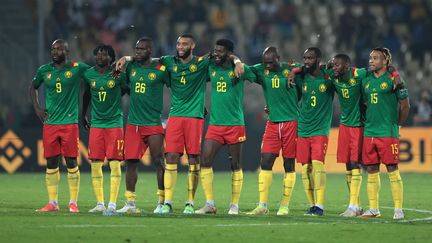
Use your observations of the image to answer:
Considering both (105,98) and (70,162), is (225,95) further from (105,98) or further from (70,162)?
(70,162)

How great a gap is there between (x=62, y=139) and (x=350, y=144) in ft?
13.0

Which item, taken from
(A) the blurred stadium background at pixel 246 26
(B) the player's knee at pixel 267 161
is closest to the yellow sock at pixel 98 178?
(B) the player's knee at pixel 267 161

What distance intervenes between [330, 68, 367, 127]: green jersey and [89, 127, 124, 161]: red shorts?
3.02m

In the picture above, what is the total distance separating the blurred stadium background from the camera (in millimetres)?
29547

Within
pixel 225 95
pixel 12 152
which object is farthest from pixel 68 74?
pixel 12 152

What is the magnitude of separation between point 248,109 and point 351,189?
1227 cm

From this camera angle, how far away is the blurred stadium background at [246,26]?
96.9ft

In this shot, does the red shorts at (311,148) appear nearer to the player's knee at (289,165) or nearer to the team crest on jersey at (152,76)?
the player's knee at (289,165)

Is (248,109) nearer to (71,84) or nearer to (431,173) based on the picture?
(431,173)

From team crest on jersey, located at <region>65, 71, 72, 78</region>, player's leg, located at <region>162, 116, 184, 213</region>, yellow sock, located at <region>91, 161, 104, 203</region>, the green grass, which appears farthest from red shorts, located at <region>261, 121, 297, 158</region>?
team crest on jersey, located at <region>65, 71, 72, 78</region>

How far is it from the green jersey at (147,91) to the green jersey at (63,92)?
0.85 meters

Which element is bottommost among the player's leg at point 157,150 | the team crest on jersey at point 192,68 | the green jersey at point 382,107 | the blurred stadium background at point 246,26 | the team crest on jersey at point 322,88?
the player's leg at point 157,150

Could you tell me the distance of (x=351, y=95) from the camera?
14648 millimetres

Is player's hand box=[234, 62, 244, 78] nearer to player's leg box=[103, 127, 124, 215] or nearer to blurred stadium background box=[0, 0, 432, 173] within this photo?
player's leg box=[103, 127, 124, 215]
